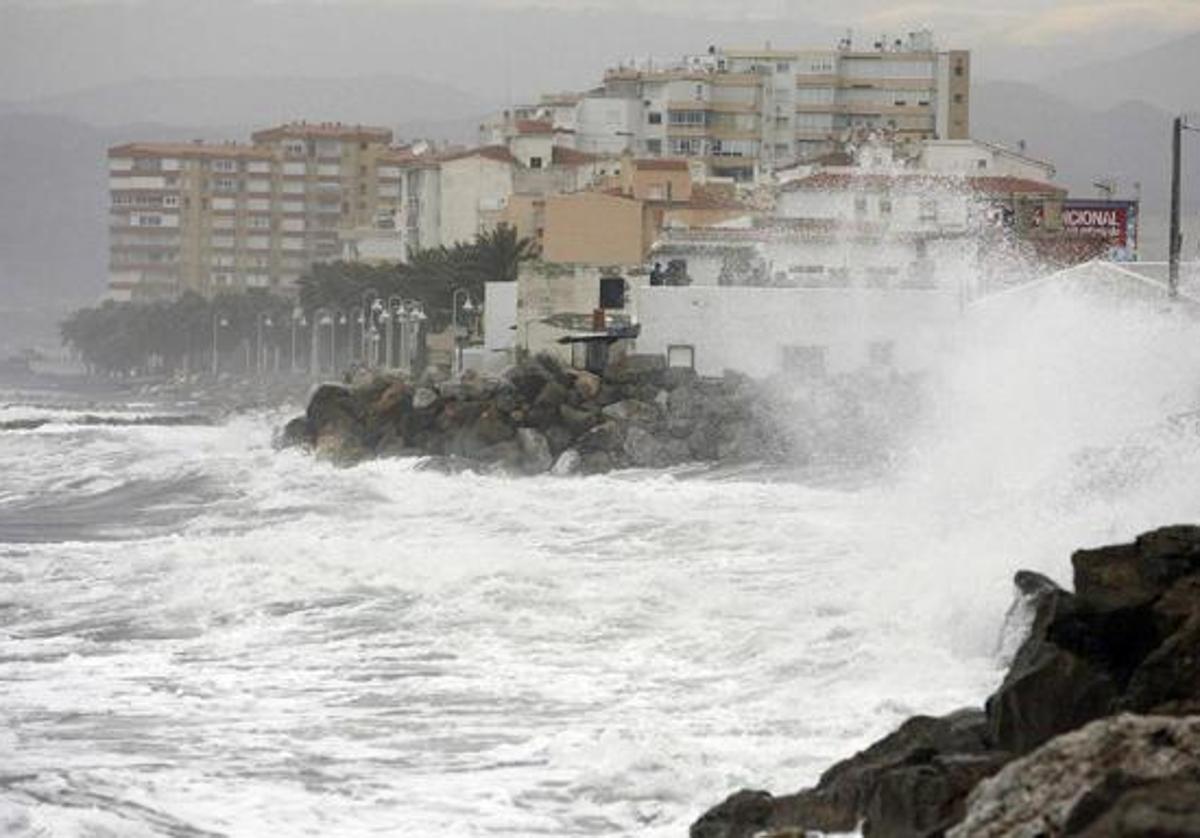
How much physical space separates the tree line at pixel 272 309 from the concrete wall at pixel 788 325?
702 inches

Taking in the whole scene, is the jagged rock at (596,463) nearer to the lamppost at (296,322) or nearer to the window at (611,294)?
the window at (611,294)

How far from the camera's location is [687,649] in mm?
18172

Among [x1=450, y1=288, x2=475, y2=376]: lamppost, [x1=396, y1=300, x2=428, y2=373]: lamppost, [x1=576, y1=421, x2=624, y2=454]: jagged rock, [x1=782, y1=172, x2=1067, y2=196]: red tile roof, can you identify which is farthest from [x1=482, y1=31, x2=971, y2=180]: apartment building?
[x1=576, y1=421, x2=624, y2=454]: jagged rock

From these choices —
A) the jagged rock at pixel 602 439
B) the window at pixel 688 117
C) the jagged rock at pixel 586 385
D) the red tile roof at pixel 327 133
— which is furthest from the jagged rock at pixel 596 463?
the red tile roof at pixel 327 133

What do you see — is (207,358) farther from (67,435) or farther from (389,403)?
(389,403)

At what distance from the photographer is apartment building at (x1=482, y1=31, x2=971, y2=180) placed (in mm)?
90312

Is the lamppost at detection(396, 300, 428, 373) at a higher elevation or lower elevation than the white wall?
lower

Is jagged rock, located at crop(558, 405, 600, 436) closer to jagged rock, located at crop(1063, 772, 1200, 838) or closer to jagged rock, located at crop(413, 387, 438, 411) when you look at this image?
jagged rock, located at crop(413, 387, 438, 411)

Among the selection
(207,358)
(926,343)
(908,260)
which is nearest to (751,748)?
(926,343)

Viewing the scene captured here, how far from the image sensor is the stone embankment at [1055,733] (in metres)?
8.36

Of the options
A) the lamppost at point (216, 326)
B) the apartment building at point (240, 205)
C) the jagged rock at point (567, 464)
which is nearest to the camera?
the jagged rock at point (567, 464)

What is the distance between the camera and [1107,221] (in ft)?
171

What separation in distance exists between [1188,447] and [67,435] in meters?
33.2

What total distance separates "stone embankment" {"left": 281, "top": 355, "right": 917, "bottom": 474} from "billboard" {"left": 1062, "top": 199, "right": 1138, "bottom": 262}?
1179cm
